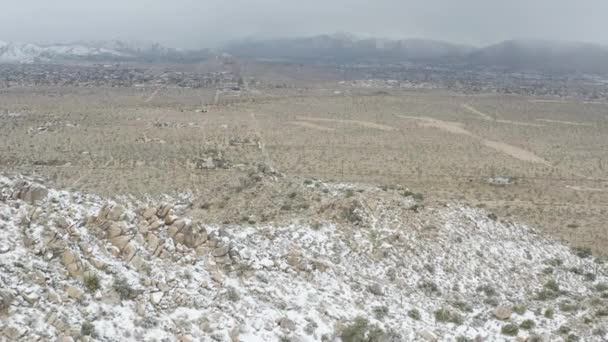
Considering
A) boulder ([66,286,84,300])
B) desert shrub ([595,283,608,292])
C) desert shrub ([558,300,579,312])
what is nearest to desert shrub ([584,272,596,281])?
desert shrub ([595,283,608,292])

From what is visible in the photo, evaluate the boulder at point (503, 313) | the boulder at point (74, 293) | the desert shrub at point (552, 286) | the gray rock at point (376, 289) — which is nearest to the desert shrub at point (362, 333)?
the gray rock at point (376, 289)

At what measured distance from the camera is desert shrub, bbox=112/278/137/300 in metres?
10.4

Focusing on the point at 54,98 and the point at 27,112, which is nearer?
the point at 27,112

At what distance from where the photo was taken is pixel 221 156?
33.7 meters

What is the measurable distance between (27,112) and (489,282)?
52.4 meters

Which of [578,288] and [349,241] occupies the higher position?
[349,241]

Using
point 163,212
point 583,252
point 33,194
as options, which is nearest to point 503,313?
point 583,252

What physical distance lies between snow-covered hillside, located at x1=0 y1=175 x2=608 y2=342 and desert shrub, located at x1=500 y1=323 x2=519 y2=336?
0.02 m

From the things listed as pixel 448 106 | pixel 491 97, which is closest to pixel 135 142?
A: pixel 448 106

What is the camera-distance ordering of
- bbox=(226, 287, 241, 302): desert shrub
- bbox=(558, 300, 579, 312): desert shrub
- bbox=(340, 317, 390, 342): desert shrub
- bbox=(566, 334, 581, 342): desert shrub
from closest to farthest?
bbox=(340, 317, 390, 342): desert shrub → bbox=(566, 334, 581, 342): desert shrub → bbox=(226, 287, 241, 302): desert shrub → bbox=(558, 300, 579, 312): desert shrub

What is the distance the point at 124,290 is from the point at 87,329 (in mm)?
1341

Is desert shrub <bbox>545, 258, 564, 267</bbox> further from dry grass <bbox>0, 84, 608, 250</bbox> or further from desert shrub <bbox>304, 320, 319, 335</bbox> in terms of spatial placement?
desert shrub <bbox>304, 320, 319, 335</bbox>

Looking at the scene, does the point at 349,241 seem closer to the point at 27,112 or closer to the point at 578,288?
the point at 578,288

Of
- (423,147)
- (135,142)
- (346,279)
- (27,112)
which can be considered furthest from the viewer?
(27,112)
